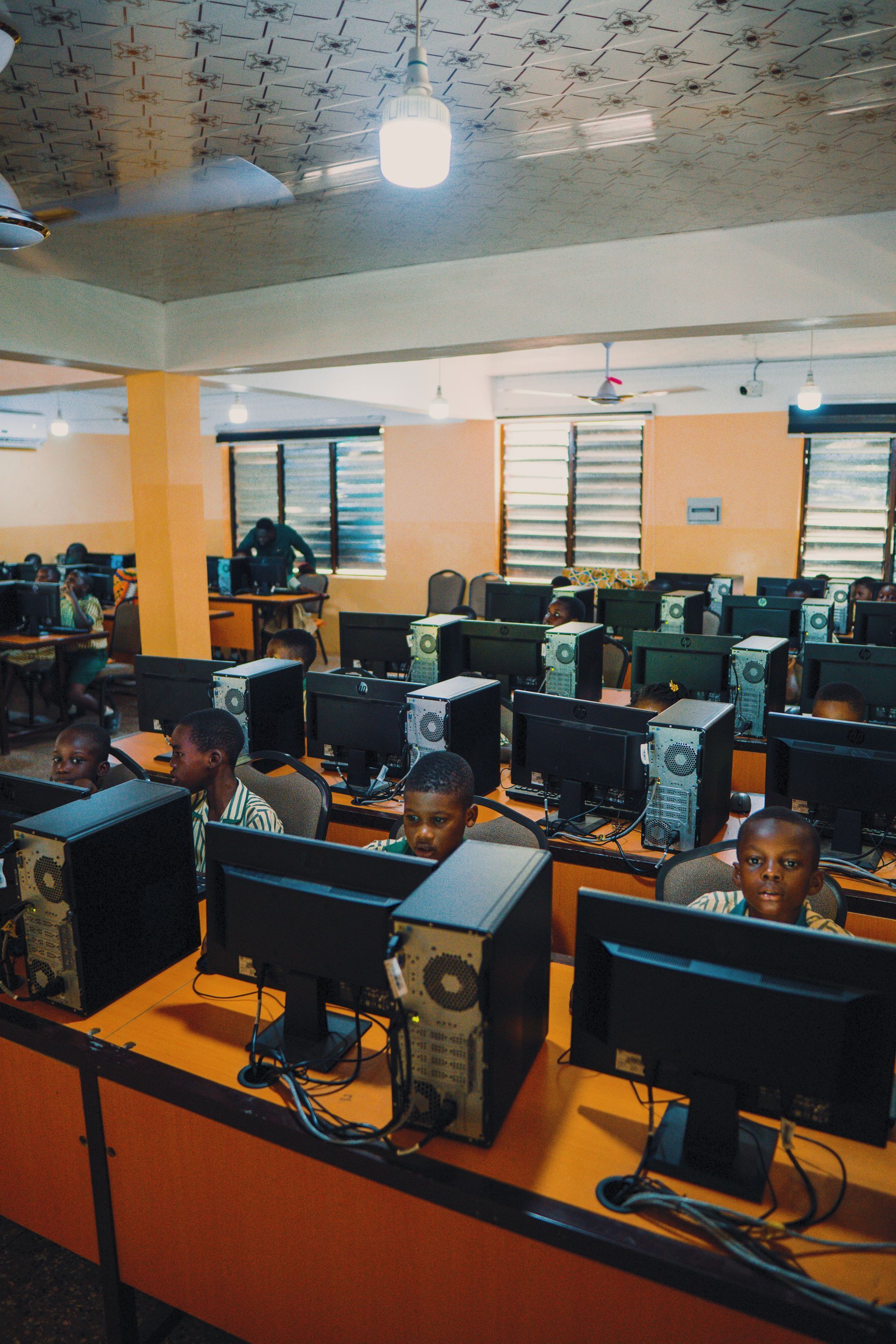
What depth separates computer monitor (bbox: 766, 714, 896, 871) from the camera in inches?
105

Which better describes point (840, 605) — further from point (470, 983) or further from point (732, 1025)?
point (470, 983)

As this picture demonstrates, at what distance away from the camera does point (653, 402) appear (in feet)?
27.5

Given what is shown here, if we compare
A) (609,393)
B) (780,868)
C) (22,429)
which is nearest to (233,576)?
(22,429)

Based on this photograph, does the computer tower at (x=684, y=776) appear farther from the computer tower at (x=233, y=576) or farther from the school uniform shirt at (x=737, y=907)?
the computer tower at (x=233, y=576)

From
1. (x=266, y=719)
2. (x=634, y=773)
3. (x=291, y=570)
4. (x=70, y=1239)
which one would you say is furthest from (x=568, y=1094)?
(x=291, y=570)

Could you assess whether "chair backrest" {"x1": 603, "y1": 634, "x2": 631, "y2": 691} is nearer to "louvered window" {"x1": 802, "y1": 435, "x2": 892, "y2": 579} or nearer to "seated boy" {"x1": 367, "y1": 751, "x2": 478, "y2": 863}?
"seated boy" {"x1": 367, "y1": 751, "x2": 478, "y2": 863}

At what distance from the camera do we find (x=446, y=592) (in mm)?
9172

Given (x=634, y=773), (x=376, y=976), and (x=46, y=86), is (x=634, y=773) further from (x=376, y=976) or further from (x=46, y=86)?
(x=46, y=86)

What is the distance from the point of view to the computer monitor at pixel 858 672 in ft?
12.5

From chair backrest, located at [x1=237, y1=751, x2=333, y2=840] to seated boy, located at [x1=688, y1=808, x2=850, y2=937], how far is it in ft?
4.36

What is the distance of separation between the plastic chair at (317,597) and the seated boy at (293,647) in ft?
15.1

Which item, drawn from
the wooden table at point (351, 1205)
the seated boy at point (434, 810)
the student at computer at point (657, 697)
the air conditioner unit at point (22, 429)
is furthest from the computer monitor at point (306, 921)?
the air conditioner unit at point (22, 429)

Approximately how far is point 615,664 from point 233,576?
497 cm

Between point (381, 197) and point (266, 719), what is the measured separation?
2.14 meters
